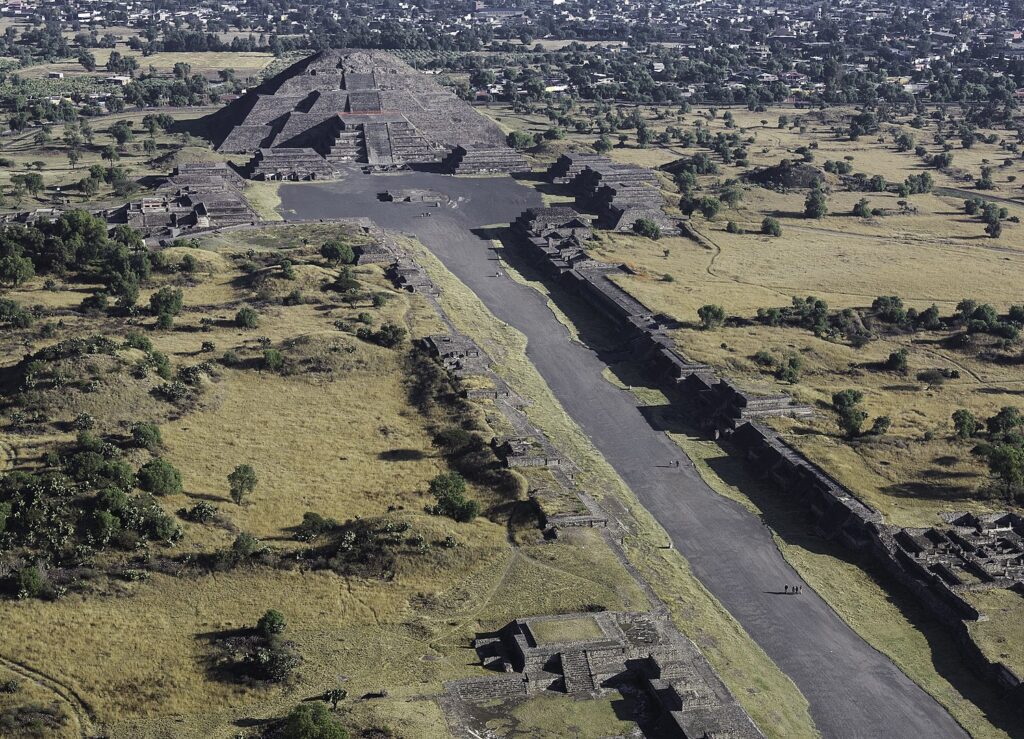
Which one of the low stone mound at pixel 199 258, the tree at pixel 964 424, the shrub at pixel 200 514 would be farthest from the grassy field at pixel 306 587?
the tree at pixel 964 424

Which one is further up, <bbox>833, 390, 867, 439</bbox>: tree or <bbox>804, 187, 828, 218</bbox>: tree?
<bbox>804, 187, 828, 218</bbox>: tree

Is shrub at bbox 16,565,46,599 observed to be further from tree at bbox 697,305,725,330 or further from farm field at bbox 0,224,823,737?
tree at bbox 697,305,725,330

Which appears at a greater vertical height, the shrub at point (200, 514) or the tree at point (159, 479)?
the tree at point (159, 479)

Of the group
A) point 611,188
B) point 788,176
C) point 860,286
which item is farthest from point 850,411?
point 788,176

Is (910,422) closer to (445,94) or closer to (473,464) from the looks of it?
(473,464)

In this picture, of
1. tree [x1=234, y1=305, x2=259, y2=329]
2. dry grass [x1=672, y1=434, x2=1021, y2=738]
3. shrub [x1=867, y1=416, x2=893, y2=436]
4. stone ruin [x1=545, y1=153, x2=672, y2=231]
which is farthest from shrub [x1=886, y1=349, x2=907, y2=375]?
tree [x1=234, y1=305, x2=259, y2=329]

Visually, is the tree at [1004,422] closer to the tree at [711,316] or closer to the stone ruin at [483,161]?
the tree at [711,316]
